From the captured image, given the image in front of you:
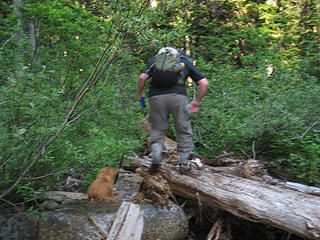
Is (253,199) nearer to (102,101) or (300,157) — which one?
(300,157)

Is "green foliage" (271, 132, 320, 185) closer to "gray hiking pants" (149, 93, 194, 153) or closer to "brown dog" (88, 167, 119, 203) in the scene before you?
"gray hiking pants" (149, 93, 194, 153)

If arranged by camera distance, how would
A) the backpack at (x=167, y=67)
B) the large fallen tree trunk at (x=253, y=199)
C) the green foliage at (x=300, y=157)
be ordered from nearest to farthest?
the large fallen tree trunk at (x=253, y=199)
the backpack at (x=167, y=67)
the green foliage at (x=300, y=157)

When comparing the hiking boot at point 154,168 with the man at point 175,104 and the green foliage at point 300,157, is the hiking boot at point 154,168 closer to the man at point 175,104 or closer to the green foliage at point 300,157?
the man at point 175,104

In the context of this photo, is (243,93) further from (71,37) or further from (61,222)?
(61,222)

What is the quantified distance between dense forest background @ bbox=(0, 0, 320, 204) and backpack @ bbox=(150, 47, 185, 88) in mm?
426

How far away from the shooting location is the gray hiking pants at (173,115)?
14.0ft

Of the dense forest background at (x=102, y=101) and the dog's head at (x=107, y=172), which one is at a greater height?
the dense forest background at (x=102, y=101)

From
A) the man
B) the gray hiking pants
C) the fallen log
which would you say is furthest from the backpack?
the fallen log

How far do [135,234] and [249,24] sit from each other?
11.7 meters

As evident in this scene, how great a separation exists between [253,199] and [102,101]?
3.03m

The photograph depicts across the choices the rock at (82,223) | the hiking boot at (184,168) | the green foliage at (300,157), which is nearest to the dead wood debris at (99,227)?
the rock at (82,223)

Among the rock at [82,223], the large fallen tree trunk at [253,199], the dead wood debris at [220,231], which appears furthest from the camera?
the dead wood debris at [220,231]

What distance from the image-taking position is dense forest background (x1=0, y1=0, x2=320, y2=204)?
335cm

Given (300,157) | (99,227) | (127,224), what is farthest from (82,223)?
(300,157)
